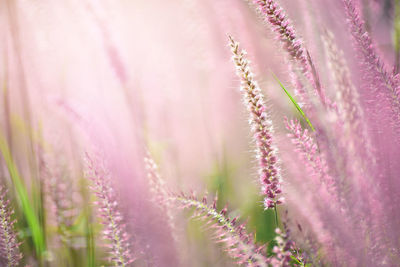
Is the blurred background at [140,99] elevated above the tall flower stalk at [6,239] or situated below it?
above

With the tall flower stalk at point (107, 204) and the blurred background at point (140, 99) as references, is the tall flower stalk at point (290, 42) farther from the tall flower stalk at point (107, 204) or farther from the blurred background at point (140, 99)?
the tall flower stalk at point (107, 204)

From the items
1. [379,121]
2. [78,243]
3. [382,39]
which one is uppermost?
[382,39]

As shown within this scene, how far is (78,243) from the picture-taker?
623mm

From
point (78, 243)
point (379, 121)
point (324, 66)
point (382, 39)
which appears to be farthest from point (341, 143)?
point (78, 243)

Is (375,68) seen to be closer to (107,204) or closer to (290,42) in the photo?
(290,42)

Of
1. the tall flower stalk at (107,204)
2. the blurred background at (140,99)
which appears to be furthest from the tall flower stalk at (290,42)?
the tall flower stalk at (107,204)

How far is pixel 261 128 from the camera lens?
13.9 inches

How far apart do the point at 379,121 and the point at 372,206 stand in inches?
3.5

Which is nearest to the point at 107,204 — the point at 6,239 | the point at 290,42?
the point at 6,239

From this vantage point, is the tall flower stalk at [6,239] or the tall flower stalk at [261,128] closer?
the tall flower stalk at [261,128]

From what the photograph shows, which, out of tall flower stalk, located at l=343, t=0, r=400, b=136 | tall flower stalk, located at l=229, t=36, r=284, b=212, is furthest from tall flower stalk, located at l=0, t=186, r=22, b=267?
tall flower stalk, located at l=343, t=0, r=400, b=136

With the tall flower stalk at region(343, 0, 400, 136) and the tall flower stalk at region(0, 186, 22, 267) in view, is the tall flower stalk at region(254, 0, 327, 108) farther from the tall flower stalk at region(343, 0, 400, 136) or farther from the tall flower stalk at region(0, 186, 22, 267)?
the tall flower stalk at region(0, 186, 22, 267)

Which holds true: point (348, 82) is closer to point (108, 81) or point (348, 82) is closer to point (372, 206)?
point (372, 206)

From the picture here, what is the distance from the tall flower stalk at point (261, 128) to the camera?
34 centimetres
